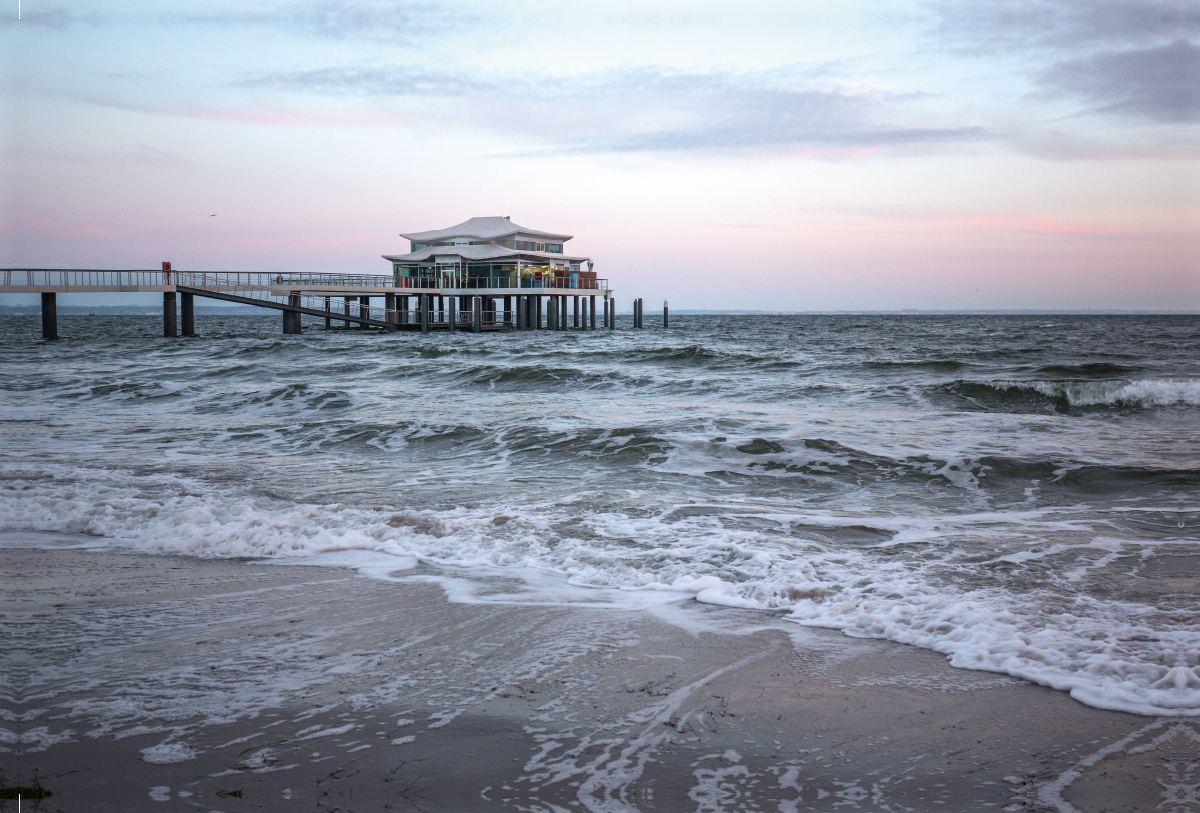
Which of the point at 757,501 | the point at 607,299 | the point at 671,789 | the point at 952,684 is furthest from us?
the point at 607,299

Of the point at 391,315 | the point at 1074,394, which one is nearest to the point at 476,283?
the point at 391,315

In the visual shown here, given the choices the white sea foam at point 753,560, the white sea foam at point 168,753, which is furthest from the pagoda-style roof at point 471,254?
the white sea foam at point 168,753

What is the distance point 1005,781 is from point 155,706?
11.8 ft

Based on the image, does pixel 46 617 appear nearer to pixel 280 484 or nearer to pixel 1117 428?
pixel 280 484

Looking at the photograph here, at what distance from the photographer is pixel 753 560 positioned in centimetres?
644

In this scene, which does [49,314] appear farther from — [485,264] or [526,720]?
[526,720]

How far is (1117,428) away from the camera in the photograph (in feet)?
48.0

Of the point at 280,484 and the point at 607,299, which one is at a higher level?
the point at 607,299

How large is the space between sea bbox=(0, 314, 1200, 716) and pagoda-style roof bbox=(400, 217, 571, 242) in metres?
40.0

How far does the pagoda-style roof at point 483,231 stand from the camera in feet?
193

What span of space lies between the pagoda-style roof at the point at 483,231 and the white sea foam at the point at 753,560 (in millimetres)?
51240

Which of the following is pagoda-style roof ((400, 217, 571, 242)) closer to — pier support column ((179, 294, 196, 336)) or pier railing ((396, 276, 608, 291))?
pier railing ((396, 276, 608, 291))

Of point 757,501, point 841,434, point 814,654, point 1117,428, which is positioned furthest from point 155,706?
point 1117,428

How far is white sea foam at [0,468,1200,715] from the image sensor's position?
4.60m
